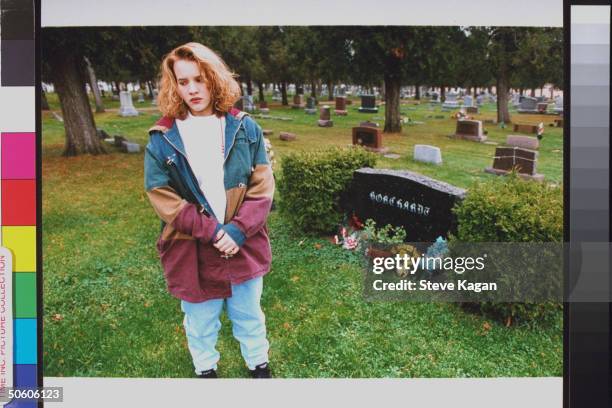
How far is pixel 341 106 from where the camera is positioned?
10.8ft

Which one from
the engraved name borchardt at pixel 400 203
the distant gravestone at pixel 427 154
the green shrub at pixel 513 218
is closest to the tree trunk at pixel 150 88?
the engraved name borchardt at pixel 400 203

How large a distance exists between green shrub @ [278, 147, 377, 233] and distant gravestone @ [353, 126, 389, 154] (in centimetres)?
7

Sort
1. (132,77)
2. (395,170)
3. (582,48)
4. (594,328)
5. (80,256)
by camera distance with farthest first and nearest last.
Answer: (395,170) → (132,77) → (80,256) → (594,328) → (582,48)

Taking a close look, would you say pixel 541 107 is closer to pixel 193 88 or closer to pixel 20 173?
pixel 193 88

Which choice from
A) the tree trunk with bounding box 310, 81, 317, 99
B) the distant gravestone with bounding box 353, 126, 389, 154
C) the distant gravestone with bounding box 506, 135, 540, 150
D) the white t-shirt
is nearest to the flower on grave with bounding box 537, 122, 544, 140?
the distant gravestone with bounding box 506, 135, 540, 150

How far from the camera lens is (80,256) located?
3.12m

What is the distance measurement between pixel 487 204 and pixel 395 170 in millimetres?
932

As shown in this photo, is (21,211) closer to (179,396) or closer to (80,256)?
(80,256)

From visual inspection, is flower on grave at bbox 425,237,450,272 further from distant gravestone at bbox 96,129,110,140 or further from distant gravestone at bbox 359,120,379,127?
distant gravestone at bbox 96,129,110,140

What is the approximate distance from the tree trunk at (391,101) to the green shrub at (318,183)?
0.31m

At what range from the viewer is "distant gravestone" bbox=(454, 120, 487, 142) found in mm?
3846

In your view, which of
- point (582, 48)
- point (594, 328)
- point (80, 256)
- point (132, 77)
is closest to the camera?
Answer: point (582, 48)
